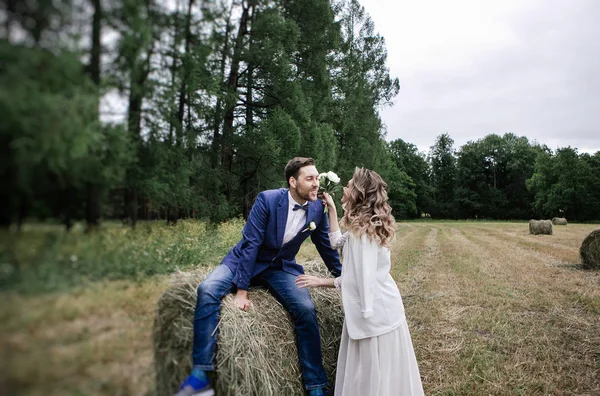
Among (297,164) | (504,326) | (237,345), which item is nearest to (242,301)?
(237,345)

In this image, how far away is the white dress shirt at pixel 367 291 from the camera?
126 inches

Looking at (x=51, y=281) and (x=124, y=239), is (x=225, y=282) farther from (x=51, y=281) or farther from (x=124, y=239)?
(x=51, y=281)

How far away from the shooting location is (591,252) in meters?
11.2

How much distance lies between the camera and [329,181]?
4188mm

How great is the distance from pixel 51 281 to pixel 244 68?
9.81ft

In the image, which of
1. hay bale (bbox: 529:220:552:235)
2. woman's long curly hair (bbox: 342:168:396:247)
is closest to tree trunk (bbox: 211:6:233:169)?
woman's long curly hair (bbox: 342:168:396:247)

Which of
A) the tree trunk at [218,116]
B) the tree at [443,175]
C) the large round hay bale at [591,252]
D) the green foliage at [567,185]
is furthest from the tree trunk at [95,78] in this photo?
the tree at [443,175]

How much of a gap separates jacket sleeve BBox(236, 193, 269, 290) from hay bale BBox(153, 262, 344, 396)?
7.7 inches

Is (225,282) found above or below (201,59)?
below

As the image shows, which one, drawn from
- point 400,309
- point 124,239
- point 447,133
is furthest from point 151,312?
point 447,133

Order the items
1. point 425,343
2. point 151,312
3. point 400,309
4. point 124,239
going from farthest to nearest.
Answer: point 425,343 < point 400,309 < point 151,312 < point 124,239

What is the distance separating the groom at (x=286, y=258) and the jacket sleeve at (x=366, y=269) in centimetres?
61

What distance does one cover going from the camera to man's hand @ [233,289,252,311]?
329 centimetres

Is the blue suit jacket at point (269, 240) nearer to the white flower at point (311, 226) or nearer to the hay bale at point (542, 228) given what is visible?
the white flower at point (311, 226)
